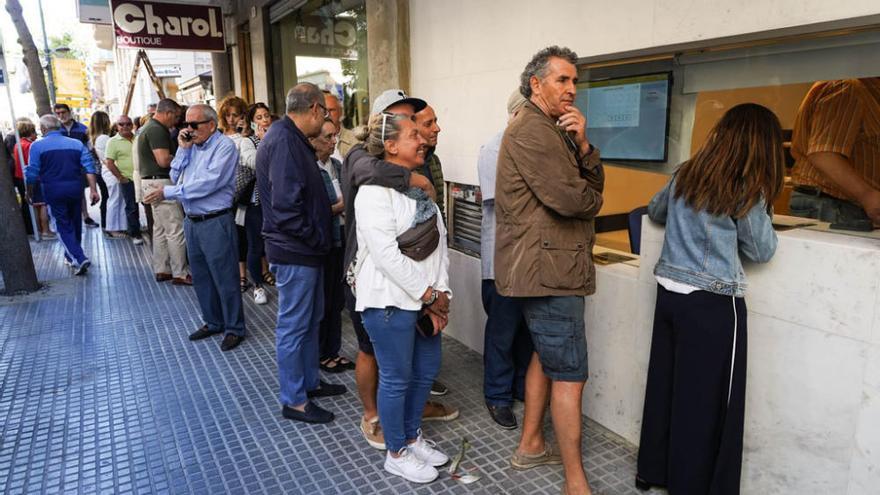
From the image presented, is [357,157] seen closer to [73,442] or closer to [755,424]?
[755,424]

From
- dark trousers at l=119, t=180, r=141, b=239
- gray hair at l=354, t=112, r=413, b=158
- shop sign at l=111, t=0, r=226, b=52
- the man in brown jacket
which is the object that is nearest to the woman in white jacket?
gray hair at l=354, t=112, r=413, b=158

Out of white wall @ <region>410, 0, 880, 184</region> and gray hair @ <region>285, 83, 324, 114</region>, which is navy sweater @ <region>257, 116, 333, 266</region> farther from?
white wall @ <region>410, 0, 880, 184</region>

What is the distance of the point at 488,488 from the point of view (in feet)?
8.91

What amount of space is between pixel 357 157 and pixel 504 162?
696 mm

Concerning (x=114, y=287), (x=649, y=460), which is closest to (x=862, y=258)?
(x=649, y=460)

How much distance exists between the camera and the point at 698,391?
2363mm

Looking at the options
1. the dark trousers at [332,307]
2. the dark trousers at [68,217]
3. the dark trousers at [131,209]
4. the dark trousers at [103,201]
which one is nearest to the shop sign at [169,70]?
the dark trousers at [103,201]

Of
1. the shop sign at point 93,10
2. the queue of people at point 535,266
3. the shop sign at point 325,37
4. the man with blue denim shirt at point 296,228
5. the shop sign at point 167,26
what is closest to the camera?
the queue of people at point 535,266

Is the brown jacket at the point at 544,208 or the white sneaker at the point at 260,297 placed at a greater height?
the brown jacket at the point at 544,208

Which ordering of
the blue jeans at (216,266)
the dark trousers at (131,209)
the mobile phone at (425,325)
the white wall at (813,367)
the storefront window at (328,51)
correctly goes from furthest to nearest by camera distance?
the dark trousers at (131,209)
the storefront window at (328,51)
the blue jeans at (216,266)
the mobile phone at (425,325)
the white wall at (813,367)

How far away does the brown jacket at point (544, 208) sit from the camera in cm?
228

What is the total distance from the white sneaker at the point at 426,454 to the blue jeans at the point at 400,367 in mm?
44

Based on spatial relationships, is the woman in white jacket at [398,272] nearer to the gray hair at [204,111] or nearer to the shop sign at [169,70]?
the gray hair at [204,111]

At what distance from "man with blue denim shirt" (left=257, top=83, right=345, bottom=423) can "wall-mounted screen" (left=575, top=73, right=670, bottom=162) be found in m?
1.62
